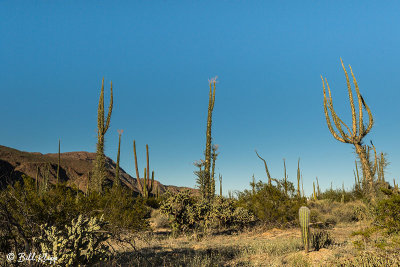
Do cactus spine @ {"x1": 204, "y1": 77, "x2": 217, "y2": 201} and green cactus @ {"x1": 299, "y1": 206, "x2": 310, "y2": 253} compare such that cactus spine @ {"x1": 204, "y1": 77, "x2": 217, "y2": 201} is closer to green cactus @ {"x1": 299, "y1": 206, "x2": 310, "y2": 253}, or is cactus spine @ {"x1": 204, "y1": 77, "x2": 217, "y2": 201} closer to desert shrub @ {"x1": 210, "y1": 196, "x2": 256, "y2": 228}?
desert shrub @ {"x1": 210, "y1": 196, "x2": 256, "y2": 228}

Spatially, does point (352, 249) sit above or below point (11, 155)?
below

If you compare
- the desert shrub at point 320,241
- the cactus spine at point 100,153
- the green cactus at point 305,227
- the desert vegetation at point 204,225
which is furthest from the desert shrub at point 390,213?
the cactus spine at point 100,153

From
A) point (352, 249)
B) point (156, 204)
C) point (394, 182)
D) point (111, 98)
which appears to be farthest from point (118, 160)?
point (394, 182)

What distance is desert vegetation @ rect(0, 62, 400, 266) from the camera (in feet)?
17.1

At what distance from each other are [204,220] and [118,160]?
47.0 feet

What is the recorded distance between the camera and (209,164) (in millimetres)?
18562

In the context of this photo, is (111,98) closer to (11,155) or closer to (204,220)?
(204,220)

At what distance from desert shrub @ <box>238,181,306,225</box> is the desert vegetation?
0.04 m

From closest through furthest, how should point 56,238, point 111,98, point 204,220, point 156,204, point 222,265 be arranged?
point 56,238 → point 222,265 → point 204,220 → point 111,98 → point 156,204

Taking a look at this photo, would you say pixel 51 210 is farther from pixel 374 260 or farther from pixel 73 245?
pixel 374 260

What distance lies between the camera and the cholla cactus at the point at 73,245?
4.75 meters

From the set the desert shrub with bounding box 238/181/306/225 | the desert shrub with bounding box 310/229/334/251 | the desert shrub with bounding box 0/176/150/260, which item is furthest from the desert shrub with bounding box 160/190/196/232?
the desert shrub with bounding box 310/229/334/251

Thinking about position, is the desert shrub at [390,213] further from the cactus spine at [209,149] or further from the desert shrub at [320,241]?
the cactus spine at [209,149]

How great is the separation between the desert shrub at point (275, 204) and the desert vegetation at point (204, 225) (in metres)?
0.04
